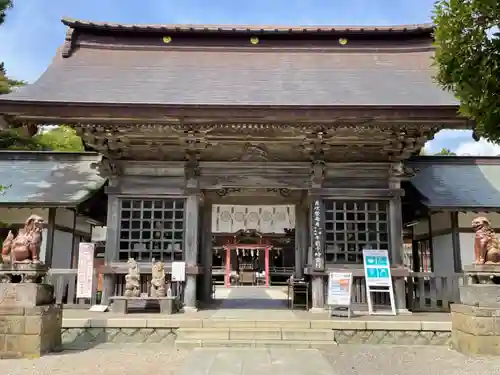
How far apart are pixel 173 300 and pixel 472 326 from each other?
5.36 meters

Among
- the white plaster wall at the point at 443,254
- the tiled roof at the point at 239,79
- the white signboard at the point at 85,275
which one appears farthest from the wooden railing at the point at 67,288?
the white plaster wall at the point at 443,254

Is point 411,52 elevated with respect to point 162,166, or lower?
elevated

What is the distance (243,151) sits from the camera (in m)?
9.76

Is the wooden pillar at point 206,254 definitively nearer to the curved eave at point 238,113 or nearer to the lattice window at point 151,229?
the lattice window at point 151,229

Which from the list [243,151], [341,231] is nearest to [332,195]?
[341,231]

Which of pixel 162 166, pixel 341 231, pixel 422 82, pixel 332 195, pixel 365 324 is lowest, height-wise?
pixel 365 324

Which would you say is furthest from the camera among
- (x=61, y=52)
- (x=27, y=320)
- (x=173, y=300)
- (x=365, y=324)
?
(x=61, y=52)

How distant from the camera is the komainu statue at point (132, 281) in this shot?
8.80 metres

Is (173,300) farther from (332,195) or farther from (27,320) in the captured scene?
(332,195)

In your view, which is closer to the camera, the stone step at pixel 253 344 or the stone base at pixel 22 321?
the stone base at pixel 22 321

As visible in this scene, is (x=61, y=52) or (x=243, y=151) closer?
(x=243, y=151)

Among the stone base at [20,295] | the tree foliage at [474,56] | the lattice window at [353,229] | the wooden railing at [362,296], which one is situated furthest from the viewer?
the lattice window at [353,229]

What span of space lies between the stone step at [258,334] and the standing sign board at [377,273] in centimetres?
193

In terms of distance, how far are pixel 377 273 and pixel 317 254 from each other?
1262 mm
